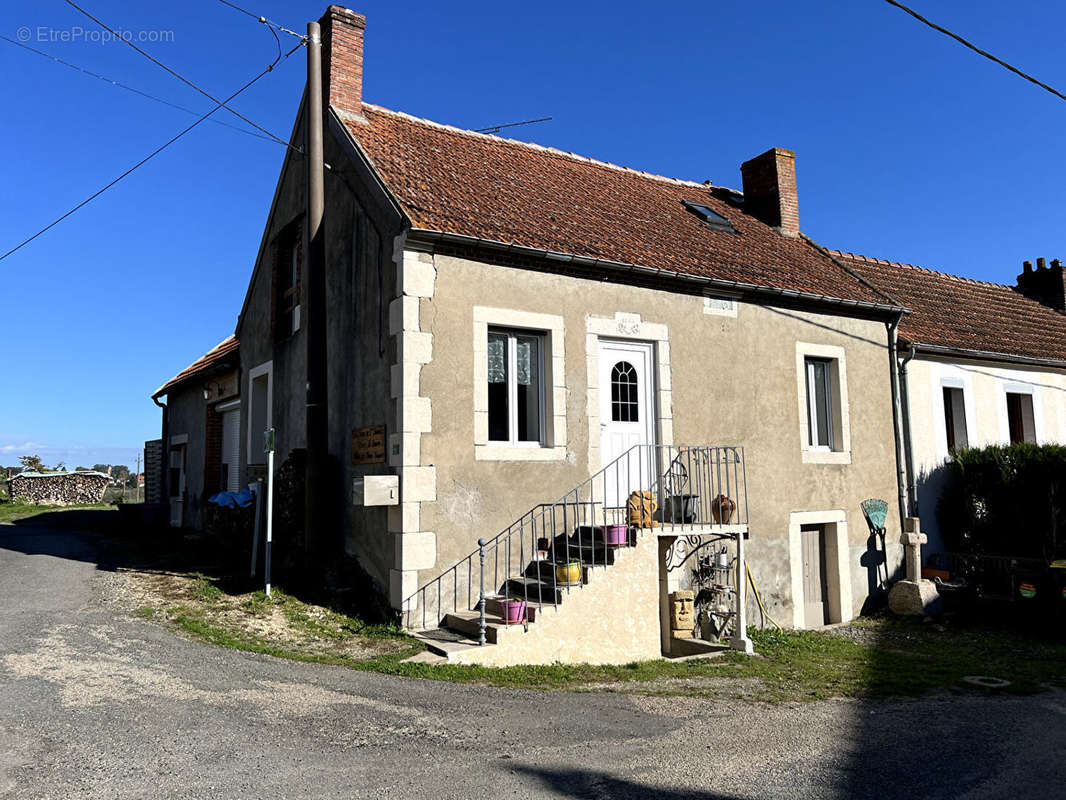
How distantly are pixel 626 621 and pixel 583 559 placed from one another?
0.83 meters

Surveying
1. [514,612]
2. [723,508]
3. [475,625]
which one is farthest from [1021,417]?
[475,625]

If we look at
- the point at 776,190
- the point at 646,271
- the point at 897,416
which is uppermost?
the point at 776,190

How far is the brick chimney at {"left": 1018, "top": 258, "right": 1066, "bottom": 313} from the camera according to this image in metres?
17.9

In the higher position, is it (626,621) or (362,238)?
(362,238)

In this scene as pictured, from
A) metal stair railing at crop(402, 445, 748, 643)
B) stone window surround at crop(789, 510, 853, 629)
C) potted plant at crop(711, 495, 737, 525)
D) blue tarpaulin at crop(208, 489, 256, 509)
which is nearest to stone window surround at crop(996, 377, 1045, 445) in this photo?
stone window surround at crop(789, 510, 853, 629)

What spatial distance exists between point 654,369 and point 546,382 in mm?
1739

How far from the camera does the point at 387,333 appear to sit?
9.23m

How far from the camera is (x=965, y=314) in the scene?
50.9ft

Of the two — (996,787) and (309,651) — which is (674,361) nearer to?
(309,651)

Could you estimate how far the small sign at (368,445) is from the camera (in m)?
9.21

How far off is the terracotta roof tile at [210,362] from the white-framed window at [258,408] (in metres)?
1.14

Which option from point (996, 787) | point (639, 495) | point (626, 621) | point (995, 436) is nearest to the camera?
point (996, 787)

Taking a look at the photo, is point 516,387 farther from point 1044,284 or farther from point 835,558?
point 1044,284

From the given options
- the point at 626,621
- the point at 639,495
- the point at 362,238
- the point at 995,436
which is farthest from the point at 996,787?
the point at 995,436
